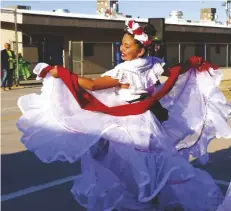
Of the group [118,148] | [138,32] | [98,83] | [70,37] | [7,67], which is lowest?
[7,67]

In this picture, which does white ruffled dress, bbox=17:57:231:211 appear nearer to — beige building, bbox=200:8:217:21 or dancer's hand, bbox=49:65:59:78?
dancer's hand, bbox=49:65:59:78

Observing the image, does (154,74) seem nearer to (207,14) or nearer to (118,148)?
(118,148)

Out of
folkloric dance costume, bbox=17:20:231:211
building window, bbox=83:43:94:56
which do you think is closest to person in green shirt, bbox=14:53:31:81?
building window, bbox=83:43:94:56

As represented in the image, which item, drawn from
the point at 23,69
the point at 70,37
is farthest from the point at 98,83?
the point at 70,37

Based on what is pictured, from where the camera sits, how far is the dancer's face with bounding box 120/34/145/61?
15.1ft

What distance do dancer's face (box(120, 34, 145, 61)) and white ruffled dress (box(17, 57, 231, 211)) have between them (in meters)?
0.06

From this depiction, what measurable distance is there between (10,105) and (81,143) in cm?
1048

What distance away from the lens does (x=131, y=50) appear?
15.1ft

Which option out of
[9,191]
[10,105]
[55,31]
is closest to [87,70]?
[55,31]

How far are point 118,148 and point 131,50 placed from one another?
36.5 inches

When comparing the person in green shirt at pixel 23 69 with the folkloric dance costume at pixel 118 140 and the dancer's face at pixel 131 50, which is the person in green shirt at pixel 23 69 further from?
the dancer's face at pixel 131 50

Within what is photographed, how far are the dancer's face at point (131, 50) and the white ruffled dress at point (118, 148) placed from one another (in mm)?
59

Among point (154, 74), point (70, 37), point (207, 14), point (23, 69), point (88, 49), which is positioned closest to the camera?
point (154, 74)

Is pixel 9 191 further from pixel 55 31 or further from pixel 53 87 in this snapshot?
pixel 55 31
